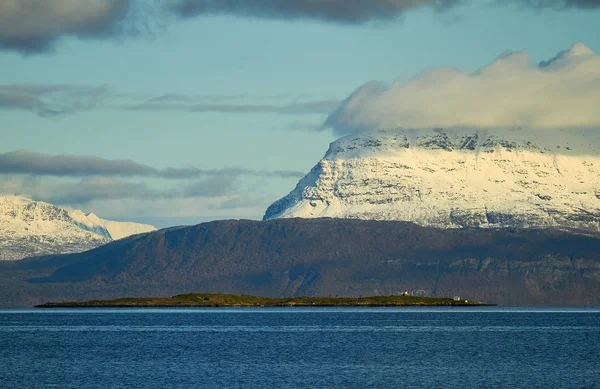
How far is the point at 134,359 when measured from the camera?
159875mm

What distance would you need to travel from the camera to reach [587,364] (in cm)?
14925

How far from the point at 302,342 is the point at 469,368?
57.5 m

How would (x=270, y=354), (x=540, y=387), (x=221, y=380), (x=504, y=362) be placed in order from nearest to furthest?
(x=540, y=387) < (x=221, y=380) < (x=504, y=362) < (x=270, y=354)

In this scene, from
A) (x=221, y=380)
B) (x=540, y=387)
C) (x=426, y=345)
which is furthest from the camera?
(x=426, y=345)

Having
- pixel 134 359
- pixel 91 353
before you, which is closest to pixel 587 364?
pixel 134 359

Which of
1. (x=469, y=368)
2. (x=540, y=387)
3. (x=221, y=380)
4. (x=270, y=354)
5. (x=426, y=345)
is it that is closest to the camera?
(x=540, y=387)

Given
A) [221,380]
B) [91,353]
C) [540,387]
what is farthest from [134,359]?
[540,387]

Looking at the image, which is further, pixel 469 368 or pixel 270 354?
pixel 270 354

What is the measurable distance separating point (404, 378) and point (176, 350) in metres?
55.0

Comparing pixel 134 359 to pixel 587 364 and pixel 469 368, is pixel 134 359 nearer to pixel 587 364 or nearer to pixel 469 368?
pixel 469 368

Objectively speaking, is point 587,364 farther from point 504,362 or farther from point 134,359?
point 134,359

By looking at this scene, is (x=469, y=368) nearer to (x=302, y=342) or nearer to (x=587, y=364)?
(x=587, y=364)

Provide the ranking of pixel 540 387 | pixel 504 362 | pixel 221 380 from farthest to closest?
pixel 504 362, pixel 221 380, pixel 540 387

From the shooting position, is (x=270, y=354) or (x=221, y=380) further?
(x=270, y=354)
